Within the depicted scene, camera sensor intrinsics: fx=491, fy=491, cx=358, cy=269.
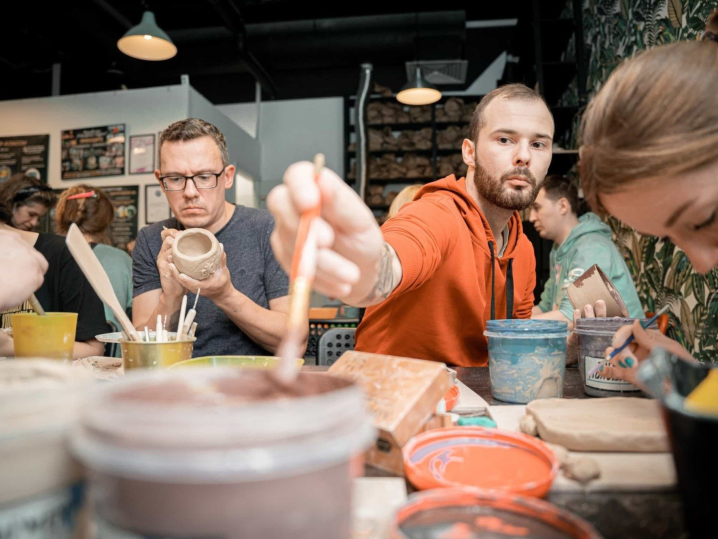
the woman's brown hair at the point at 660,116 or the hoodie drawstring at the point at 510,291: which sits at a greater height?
the woman's brown hair at the point at 660,116

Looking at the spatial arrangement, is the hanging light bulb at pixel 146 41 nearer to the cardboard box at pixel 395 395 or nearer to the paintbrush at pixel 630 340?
the cardboard box at pixel 395 395

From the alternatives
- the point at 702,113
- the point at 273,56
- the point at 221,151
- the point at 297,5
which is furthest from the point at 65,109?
the point at 702,113

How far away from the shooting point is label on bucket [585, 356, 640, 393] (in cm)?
105

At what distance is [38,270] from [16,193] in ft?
8.69

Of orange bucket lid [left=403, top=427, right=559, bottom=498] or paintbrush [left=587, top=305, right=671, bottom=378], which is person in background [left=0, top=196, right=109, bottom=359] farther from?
paintbrush [left=587, top=305, right=671, bottom=378]

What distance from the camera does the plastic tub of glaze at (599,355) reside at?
1.06 meters

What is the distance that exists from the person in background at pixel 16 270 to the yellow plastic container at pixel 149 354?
23 cm

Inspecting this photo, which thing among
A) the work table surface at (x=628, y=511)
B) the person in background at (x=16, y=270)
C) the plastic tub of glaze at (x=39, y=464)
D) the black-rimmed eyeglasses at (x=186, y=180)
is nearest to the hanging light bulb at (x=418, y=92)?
the black-rimmed eyeglasses at (x=186, y=180)

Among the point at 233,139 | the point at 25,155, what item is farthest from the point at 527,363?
the point at 233,139

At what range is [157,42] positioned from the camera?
4297 mm

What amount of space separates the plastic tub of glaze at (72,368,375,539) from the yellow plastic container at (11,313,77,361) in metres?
0.91

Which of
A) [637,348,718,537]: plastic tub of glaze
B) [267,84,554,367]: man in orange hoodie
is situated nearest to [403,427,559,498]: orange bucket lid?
[637,348,718,537]: plastic tub of glaze

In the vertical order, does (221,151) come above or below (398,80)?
below

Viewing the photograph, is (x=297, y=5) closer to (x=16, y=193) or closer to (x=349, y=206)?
(x=16, y=193)
